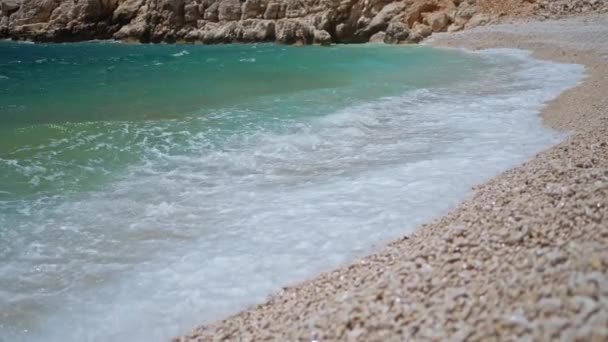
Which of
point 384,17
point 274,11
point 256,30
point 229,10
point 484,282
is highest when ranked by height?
point 229,10

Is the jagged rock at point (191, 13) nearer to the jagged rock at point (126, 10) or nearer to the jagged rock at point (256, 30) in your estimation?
the jagged rock at point (256, 30)

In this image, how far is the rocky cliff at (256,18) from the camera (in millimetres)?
35156

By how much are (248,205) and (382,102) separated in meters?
7.89

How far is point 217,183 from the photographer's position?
7.45 metres

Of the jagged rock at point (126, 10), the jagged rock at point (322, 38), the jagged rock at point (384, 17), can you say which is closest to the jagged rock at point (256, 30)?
the jagged rock at point (322, 38)

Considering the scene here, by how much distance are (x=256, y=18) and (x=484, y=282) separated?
44.2 metres

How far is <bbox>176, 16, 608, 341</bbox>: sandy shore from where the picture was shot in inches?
98.9

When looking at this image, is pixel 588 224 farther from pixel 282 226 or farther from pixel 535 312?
pixel 282 226

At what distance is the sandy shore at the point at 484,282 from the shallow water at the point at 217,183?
0.71 m

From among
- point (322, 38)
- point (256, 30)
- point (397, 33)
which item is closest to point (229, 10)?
point (256, 30)

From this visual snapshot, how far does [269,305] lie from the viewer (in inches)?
157

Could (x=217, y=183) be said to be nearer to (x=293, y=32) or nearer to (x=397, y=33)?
(x=397, y=33)

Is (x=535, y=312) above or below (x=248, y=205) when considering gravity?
above

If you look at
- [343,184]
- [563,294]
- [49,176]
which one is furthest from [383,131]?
[563,294]
